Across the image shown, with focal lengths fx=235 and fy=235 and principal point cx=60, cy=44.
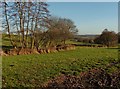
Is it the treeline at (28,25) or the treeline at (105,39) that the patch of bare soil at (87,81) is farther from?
the treeline at (105,39)

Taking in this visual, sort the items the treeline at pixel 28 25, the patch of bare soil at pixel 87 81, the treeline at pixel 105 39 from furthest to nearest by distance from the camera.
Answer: the treeline at pixel 105 39 → the treeline at pixel 28 25 → the patch of bare soil at pixel 87 81

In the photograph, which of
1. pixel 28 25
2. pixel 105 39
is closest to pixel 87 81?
pixel 28 25

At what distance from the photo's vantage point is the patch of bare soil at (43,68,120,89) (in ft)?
36.8

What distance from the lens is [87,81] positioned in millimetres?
11891

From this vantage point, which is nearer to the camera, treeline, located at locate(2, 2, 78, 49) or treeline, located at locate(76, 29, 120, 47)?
treeline, located at locate(2, 2, 78, 49)

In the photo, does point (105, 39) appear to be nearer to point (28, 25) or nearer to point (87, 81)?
point (28, 25)

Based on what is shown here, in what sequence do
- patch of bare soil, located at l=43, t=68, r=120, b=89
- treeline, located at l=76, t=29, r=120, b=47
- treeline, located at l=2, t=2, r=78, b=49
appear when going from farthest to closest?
treeline, located at l=76, t=29, r=120, b=47 < treeline, located at l=2, t=2, r=78, b=49 < patch of bare soil, located at l=43, t=68, r=120, b=89

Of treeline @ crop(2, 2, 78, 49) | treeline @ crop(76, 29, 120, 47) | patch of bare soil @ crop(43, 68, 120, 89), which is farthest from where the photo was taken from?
treeline @ crop(76, 29, 120, 47)

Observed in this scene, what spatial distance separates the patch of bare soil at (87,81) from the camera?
36.8 feet

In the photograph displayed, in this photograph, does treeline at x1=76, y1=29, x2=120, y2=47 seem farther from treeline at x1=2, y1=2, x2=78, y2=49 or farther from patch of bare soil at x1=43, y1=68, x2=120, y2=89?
patch of bare soil at x1=43, y1=68, x2=120, y2=89

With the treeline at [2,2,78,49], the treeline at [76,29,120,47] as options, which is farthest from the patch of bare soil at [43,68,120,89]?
the treeline at [76,29,120,47]

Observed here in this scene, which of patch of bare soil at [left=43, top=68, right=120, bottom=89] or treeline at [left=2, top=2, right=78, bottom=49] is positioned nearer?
patch of bare soil at [left=43, top=68, right=120, bottom=89]

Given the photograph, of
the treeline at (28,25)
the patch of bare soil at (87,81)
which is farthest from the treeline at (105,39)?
the patch of bare soil at (87,81)

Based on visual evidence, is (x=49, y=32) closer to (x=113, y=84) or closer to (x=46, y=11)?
(x=46, y=11)
